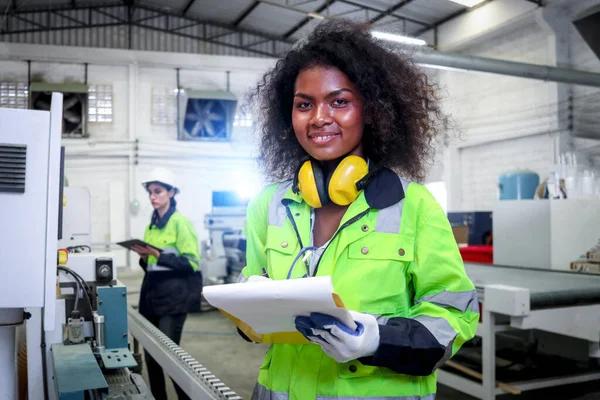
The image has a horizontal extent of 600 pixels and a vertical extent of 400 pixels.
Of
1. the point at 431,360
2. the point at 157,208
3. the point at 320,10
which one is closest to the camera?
the point at 431,360

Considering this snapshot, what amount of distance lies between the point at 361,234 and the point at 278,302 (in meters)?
0.24

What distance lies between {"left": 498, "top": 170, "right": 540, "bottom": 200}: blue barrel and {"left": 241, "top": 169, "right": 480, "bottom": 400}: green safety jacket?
526 cm

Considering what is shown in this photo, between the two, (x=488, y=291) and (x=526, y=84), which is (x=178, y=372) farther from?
(x=526, y=84)

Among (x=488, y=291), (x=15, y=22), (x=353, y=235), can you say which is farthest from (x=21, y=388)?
(x=15, y=22)

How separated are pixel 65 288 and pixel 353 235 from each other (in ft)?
4.50

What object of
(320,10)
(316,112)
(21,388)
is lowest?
(21,388)

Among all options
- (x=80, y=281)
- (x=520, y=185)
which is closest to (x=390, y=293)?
(x=80, y=281)

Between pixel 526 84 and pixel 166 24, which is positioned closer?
pixel 526 84

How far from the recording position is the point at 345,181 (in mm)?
1047

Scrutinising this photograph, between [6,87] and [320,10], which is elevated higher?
[320,10]

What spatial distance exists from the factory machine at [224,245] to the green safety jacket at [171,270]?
9.77 ft

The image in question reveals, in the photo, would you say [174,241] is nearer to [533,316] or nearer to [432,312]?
[533,316]

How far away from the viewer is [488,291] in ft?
9.10

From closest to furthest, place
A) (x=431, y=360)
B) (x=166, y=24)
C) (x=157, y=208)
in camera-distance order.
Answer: (x=431, y=360)
(x=157, y=208)
(x=166, y=24)
